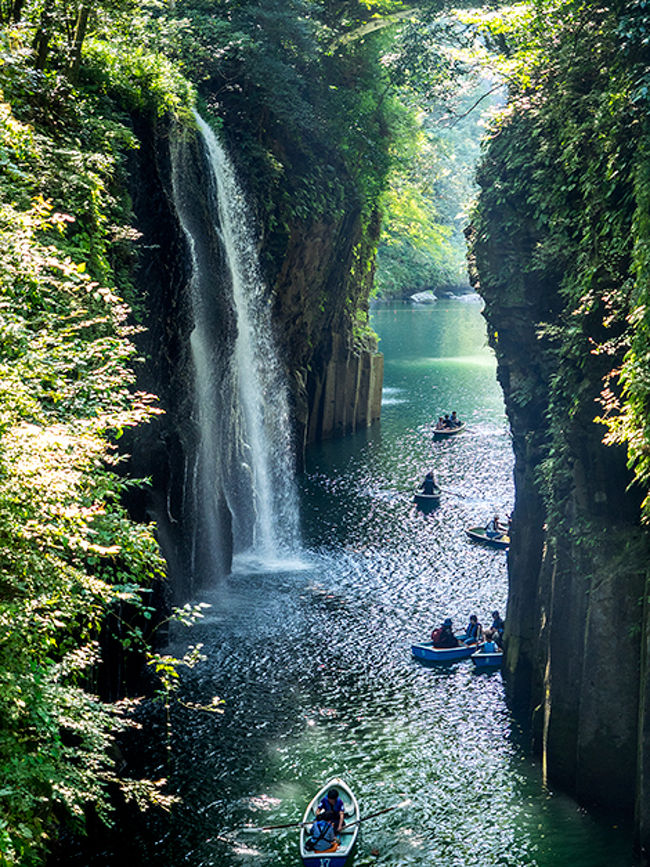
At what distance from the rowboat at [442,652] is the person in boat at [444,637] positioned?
0.39 feet

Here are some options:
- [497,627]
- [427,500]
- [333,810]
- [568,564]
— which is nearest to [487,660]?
[497,627]

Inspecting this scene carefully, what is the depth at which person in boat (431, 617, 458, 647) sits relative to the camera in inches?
840

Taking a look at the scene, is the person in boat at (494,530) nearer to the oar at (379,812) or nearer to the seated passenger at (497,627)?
the seated passenger at (497,627)

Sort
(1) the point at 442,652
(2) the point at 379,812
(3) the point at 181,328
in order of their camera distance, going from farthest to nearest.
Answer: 1. (3) the point at 181,328
2. (1) the point at 442,652
3. (2) the point at 379,812

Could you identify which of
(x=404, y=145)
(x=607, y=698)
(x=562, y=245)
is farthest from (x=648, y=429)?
(x=404, y=145)

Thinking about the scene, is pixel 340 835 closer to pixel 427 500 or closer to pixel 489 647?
pixel 489 647

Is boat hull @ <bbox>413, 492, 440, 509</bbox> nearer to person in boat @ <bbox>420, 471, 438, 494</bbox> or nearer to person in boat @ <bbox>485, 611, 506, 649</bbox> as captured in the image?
person in boat @ <bbox>420, 471, 438, 494</bbox>

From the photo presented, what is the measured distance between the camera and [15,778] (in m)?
8.28

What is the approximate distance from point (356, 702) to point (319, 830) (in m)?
5.26

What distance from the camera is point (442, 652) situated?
69.4 ft

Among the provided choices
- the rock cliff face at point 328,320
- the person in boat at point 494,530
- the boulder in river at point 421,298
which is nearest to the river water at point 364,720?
the person in boat at point 494,530

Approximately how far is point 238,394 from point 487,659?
13755mm

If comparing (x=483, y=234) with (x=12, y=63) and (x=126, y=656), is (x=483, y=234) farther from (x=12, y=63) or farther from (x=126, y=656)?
(x=126, y=656)

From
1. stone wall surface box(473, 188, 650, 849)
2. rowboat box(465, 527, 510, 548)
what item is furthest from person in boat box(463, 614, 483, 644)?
rowboat box(465, 527, 510, 548)
